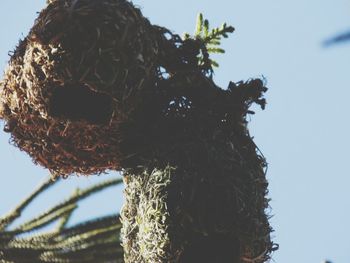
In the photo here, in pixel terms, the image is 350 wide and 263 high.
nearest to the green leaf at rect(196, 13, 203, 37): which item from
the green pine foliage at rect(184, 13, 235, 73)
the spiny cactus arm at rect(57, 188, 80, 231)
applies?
the green pine foliage at rect(184, 13, 235, 73)

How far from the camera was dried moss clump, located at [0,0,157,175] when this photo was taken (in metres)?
1.61

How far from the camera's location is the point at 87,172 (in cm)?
196

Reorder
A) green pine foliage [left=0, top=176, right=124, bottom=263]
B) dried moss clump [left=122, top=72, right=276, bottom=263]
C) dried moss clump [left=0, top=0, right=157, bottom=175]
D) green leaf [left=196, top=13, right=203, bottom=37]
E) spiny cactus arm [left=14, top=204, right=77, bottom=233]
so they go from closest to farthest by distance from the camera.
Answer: dried moss clump [left=122, top=72, right=276, bottom=263] < dried moss clump [left=0, top=0, right=157, bottom=175] < green pine foliage [left=0, top=176, right=124, bottom=263] < spiny cactus arm [left=14, top=204, right=77, bottom=233] < green leaf [left=196, top=13, right=203, bottom=37]

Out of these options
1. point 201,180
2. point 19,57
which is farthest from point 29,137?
point 201,180

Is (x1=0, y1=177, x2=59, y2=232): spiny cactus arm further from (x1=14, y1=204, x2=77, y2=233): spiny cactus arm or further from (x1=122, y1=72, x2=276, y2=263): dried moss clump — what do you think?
(x1=122, y1=72, x2=276, y2=263): dried moss clump

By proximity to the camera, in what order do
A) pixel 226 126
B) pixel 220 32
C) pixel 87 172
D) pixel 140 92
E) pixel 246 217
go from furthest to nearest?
pixel 220 32, pixel 87 172, pixel 226 126, pixel 140 92, pixel 246 217

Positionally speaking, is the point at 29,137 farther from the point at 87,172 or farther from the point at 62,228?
the point at 62,228

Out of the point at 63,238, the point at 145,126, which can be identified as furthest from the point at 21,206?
the point at 145,126

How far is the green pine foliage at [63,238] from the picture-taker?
1933mm

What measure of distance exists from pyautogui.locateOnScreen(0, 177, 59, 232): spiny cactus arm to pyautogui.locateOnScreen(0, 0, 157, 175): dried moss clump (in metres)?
0.41

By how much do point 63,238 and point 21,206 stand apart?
0.29 m

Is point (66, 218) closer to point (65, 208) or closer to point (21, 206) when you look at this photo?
point (65, 208)

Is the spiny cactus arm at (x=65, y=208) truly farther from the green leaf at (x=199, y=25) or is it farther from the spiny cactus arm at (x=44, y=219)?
the green leaf at (x=199, y=25)

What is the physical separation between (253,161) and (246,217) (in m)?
0.31
